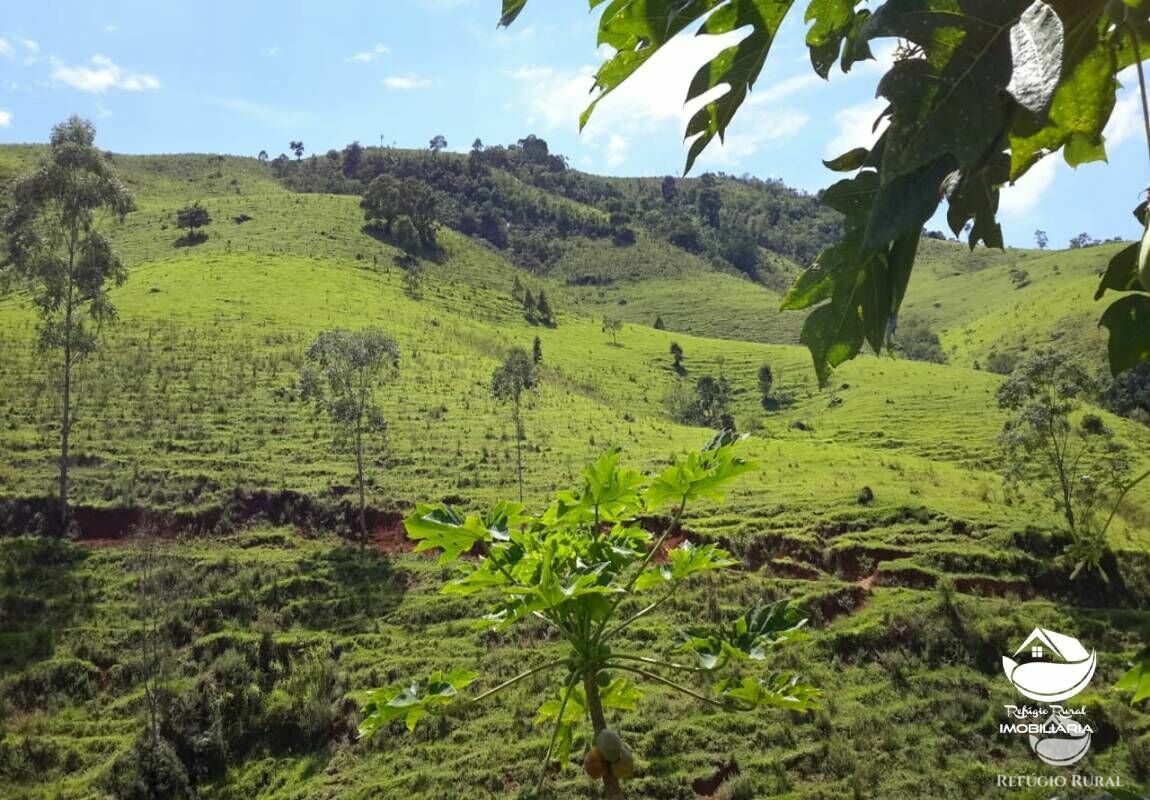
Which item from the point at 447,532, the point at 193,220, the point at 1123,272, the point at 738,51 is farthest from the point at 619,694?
the point at 193,220

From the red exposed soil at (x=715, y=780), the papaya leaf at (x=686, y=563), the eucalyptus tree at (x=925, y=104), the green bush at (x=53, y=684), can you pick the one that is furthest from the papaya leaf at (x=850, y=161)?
the green bush at (x=53, y=684)

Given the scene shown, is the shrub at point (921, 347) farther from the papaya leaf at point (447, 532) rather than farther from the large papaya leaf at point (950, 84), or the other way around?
the large papaya leaf at point (950, 84)

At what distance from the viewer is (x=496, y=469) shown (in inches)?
997

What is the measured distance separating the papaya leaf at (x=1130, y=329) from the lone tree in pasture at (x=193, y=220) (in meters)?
64.2

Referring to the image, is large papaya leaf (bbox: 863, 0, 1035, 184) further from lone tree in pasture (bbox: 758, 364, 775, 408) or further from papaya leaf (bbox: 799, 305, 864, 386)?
lone tree in pasture (bbox: 758, 364, 775, 408)

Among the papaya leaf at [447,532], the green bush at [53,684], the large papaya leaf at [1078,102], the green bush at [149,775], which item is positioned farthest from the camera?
the green bush at [53,684]

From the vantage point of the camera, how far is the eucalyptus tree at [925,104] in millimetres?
585

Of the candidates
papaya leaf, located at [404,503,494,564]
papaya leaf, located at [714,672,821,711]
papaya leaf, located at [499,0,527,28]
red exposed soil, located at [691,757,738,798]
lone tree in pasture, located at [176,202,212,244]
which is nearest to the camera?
papaya leaf, located at [499,0,527,28]

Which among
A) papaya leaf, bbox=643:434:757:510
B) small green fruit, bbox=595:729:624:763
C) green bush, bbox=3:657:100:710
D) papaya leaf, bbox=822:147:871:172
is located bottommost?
green bush, bbox=3:657:100:710

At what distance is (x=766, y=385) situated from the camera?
4462 centimetres

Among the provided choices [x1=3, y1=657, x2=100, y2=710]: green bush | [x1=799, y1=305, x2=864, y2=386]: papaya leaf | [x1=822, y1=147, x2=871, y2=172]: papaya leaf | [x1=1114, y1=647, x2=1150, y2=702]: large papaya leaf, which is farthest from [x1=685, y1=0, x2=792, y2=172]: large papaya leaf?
[x1=3, y1=657, x2=100, y2=710]: green bush

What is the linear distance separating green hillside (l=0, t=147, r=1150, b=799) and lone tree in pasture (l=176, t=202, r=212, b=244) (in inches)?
585

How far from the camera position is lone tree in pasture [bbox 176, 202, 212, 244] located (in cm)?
5794

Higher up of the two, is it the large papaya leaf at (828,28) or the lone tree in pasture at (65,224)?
the lone tree in pasture at (65,224)
